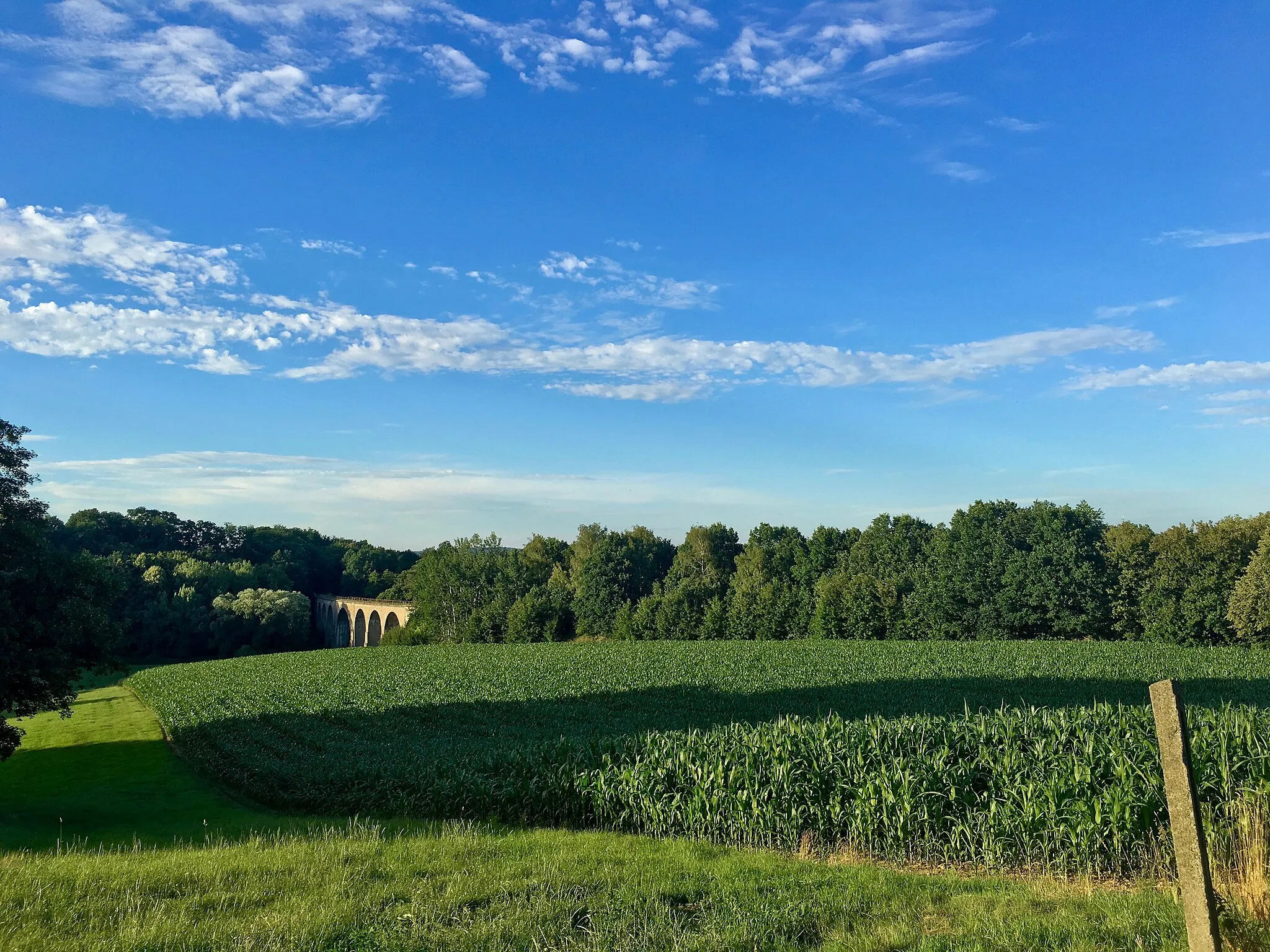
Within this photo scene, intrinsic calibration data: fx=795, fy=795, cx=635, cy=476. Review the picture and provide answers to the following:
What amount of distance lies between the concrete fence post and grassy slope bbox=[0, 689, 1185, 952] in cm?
179

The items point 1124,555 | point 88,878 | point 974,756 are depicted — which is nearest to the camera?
point 88,878

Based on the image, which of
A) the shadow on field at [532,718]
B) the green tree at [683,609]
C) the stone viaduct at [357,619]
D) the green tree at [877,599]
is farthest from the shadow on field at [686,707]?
the stone viaduct at [357,619]

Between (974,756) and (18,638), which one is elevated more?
Answer: (18,638)

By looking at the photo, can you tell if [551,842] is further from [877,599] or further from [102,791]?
[877,599]

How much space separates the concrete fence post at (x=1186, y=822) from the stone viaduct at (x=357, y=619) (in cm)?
9413

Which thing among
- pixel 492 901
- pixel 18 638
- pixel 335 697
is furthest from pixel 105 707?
pixel 492 901

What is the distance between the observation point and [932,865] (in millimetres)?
11156

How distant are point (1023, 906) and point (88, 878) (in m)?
9.94

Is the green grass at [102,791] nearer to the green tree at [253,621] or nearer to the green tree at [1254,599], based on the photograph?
the green tree at [253,621]

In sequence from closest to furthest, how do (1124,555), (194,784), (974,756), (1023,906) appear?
1. (1023,906)
2. (974,756)
3. (194,784)
4. (1124,555)

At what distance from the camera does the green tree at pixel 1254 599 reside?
46469mm

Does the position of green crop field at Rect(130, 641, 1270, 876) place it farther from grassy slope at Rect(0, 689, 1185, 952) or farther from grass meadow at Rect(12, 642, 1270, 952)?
grassy slope at Rect(0, 689, 1185, 952)

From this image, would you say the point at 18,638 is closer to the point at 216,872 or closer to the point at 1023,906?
the point at 216,872

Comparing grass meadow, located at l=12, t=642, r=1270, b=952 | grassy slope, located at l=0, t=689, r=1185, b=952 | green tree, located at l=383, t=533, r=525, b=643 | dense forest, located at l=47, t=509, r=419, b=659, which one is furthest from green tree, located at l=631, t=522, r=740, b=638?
grassy slope, located at l=0, t=689, r=1185, b=952
